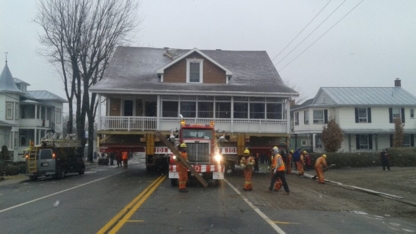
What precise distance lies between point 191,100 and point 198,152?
41.7ft

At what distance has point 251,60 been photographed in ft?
127

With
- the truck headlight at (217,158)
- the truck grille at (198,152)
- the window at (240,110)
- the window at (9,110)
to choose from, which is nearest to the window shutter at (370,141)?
the window at (240,110)

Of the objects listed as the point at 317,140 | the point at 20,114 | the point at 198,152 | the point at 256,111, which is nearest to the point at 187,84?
the point at 256,111

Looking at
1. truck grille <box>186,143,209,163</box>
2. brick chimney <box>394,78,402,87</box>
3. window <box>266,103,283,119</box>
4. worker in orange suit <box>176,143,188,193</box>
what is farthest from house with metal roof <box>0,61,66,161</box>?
brick chimney <box>394,78,402,87</box>

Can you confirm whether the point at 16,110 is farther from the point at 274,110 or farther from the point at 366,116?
the point at 366,116

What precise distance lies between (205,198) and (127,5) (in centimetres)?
3211

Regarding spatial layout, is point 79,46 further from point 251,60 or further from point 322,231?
point 322,231

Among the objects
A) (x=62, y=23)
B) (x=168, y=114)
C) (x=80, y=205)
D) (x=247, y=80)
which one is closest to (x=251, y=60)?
(x=247, y=80)

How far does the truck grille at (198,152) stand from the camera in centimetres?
1962

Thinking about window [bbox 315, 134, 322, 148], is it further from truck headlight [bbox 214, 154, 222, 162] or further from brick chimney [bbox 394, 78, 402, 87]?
truck headlight [bbox 214, 154, 222, 162]

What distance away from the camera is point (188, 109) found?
32688 millimetres

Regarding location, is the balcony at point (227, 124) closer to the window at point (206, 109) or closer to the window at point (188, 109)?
the window at point (188, 109)

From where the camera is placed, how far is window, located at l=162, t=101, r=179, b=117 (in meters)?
32.5

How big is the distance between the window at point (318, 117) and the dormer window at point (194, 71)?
18111mm
